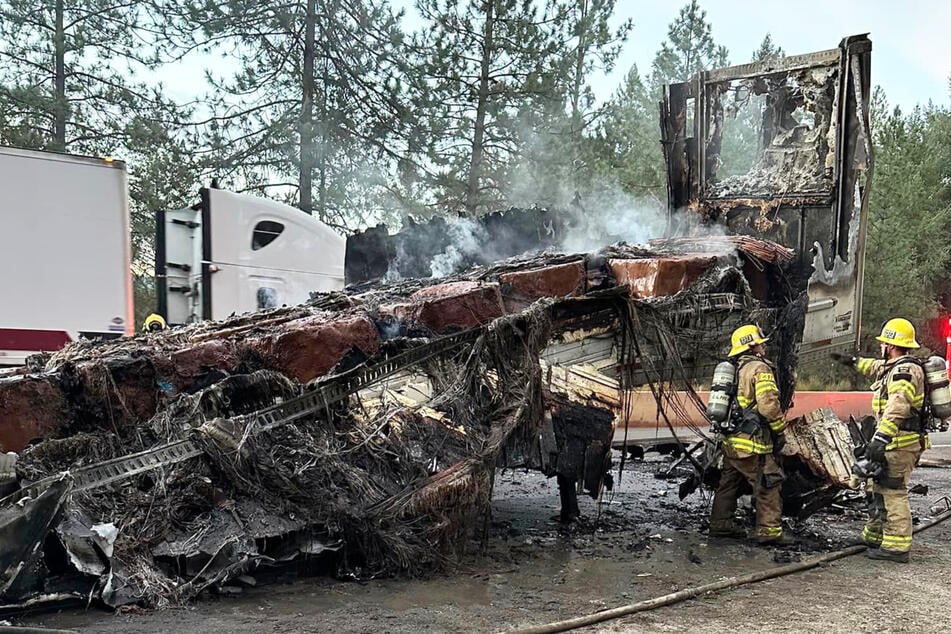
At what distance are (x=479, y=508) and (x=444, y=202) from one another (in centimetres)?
1124

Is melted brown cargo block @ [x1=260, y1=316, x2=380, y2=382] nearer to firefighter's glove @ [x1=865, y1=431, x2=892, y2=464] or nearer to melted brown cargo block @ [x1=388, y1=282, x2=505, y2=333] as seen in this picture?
melted brown cargo block @ [x1=388, y1=282, x2=505, y2=333]

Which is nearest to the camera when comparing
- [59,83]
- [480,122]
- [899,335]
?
[899,335]

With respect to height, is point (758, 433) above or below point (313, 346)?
below

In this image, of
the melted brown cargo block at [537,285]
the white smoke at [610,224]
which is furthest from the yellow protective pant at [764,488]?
the white smoke at [610,224]

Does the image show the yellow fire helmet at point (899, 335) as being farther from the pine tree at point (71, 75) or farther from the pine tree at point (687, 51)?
the pine tree at point (687, 51)

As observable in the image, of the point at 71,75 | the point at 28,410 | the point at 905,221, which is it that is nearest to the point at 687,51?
the point at 905,221

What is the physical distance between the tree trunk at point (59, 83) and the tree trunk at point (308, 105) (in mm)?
3850

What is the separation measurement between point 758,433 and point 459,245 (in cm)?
407

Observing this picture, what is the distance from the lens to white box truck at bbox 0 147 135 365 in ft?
24.1

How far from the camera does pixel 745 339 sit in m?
5.55

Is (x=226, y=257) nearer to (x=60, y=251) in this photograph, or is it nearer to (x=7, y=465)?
(x=60, y=251)

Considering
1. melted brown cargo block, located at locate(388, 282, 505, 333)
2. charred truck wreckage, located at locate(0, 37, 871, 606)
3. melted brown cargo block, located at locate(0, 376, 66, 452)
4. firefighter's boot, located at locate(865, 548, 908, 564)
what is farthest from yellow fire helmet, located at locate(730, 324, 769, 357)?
melted brown cargo block, located at locate(0, 376, 66, 452)

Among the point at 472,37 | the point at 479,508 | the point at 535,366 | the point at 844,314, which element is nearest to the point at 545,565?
the point at 479,508

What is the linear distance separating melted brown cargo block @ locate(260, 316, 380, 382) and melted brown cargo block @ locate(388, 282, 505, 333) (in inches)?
12.8
